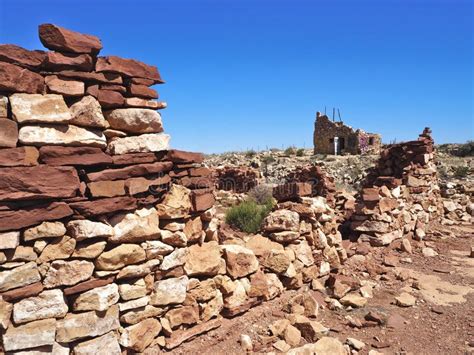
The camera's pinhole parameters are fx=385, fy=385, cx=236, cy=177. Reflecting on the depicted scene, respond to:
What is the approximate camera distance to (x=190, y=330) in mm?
4160

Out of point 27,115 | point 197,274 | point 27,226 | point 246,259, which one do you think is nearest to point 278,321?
point 246,259

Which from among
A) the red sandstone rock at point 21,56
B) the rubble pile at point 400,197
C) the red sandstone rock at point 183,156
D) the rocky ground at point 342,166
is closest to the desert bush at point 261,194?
the rubble pile at point 400,197

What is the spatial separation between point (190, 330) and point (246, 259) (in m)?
1.12

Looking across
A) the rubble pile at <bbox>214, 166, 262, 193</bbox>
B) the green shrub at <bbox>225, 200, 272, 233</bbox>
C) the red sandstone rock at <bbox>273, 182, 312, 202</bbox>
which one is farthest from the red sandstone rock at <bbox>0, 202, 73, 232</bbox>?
the rubble pile at <bbox>214, 166, 262, 193</bbox>

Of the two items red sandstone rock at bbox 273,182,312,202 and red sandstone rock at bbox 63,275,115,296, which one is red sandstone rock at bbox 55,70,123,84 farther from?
red sandstone rock at bbox 273,182,312,202

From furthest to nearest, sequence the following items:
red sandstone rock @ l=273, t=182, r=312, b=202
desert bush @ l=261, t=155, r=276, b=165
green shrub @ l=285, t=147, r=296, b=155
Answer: green shrub @ l=285, t=147, r=296, b=155 → desert bush @ l=261, t=155, r=276, b=165 → red sandstone rock @ l=273, t=182, r=312, b=202

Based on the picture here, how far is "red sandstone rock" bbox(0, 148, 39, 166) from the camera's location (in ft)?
9.96

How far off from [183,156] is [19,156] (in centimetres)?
169

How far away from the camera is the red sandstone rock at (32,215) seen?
9.97 ft

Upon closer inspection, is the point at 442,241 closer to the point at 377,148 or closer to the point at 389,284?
the point at 389,284

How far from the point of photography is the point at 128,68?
12.6 ft

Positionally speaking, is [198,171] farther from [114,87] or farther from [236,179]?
[236,179]

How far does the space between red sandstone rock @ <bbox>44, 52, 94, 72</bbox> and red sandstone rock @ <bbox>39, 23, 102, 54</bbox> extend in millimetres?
52

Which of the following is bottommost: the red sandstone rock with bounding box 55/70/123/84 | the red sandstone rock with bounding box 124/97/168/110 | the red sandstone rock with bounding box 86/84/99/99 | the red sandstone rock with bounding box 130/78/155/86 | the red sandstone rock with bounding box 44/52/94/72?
the red sandstone rock with bounding box 124/97/168/110
